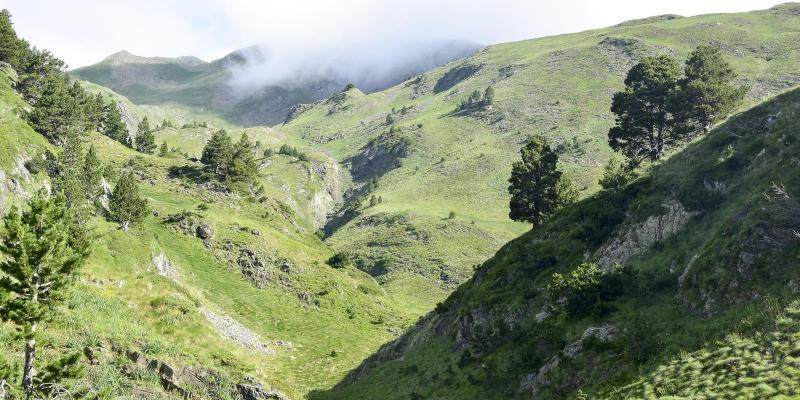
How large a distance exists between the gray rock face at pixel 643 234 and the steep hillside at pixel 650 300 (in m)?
0.10

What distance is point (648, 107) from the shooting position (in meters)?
62.0

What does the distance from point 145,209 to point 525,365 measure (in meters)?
48.9

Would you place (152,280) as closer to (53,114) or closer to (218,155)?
(53,114)

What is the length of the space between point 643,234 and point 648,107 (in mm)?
34058

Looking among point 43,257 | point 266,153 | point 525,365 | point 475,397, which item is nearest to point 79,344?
point 43,257

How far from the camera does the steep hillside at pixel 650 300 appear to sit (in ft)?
71.1

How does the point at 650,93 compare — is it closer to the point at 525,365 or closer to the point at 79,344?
the point at 525,365

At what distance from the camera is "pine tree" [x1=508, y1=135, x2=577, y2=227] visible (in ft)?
187

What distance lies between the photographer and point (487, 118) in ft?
641

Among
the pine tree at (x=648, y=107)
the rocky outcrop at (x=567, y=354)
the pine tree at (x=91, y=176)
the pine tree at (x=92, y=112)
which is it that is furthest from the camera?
the pine tree at (x=92, y=112)

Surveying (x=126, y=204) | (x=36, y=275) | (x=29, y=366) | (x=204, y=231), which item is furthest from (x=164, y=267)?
(x=29, y=366)

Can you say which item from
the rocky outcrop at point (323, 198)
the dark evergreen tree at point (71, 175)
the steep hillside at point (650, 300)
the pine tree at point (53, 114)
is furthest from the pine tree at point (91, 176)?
the rocky outcrop at point (323, 198)

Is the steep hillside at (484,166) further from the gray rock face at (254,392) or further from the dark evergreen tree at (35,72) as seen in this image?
the dark evergreen tree at (35,72)

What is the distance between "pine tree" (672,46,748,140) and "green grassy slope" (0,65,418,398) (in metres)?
45.2
